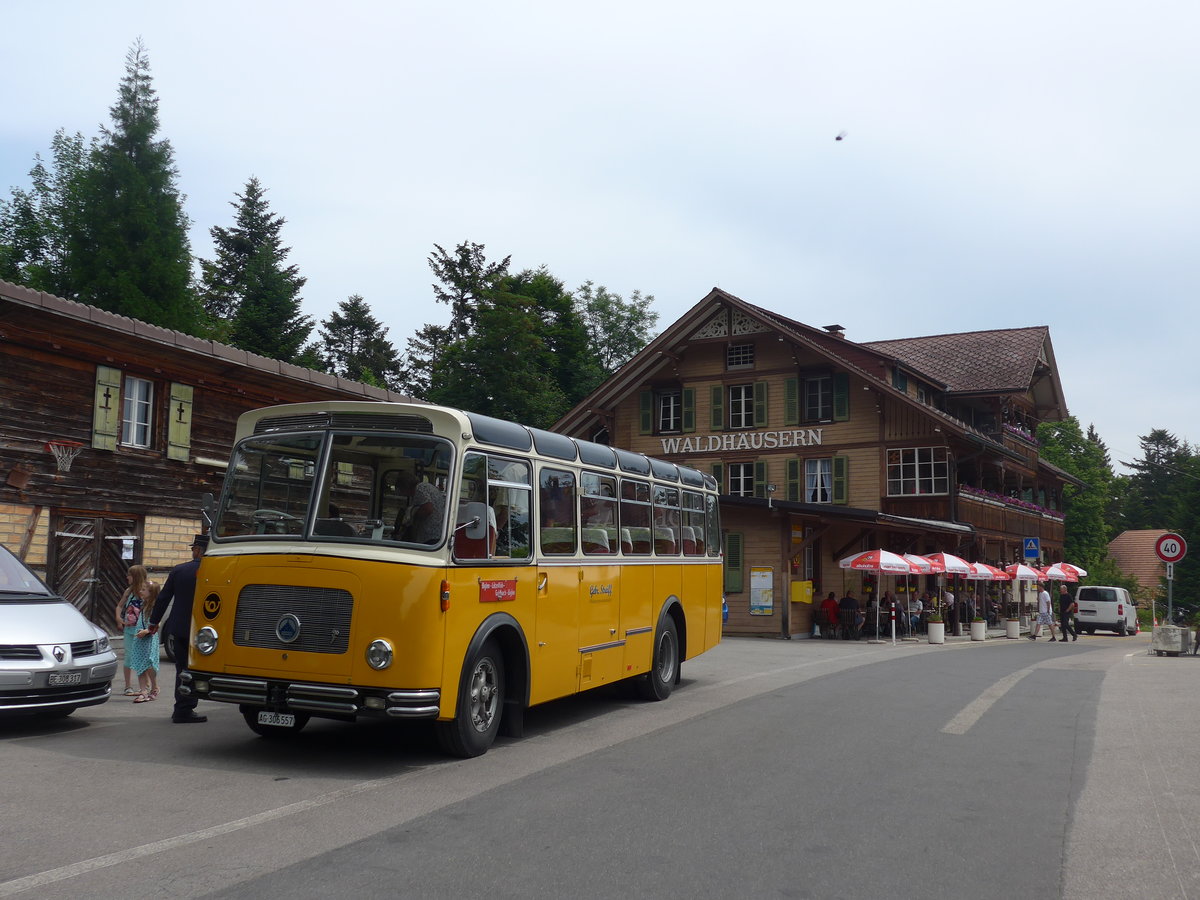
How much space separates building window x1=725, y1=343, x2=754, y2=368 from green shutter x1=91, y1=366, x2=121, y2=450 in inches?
990

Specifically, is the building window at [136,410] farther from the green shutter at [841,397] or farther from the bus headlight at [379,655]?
the green shutter at [841,397]

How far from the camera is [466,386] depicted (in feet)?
169

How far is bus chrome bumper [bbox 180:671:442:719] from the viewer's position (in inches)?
322

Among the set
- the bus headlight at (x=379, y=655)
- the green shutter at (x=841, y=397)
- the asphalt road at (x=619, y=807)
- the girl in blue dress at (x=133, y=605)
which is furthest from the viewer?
the green shutter at (x=841, y=397)

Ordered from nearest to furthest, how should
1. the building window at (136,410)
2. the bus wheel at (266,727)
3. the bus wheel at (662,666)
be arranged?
the bus wheel at (266,727) < the bus wheel at (662,666) < the building window at (136,410)

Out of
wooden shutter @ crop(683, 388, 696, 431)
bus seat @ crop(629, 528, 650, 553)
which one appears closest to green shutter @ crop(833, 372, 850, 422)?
wooden shutter @ crop(683, 388, 696, 431)

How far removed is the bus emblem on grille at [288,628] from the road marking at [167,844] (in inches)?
48.6

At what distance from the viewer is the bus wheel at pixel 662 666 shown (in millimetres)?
13531

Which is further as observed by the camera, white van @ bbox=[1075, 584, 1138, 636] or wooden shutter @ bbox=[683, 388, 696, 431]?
white van @ bbox=[1075, 584, 1138, 636]

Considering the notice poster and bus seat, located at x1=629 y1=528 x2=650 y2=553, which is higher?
bus seat, located at x1=629 y1=528 x2=650 y2=553

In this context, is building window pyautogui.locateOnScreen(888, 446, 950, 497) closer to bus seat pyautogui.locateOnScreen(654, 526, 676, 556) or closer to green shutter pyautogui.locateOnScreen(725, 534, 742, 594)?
green shutter pyautogui.locateOnScreen(725, 534, 742, 594)

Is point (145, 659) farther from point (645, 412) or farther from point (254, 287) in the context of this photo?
point (254, 287)

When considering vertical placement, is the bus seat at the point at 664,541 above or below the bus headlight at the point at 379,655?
above

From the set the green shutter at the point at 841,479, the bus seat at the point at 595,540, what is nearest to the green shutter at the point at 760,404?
the green shutter at the point at 841,479
